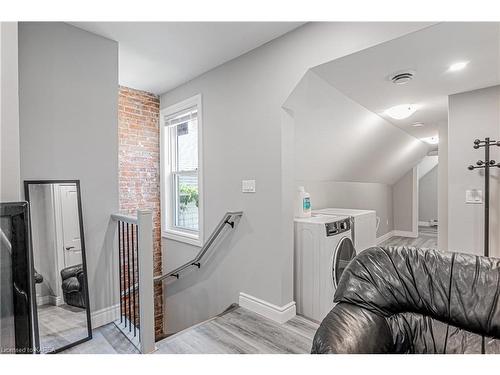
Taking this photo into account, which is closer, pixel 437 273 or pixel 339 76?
pixel 437 273

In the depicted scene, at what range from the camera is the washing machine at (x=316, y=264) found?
2.38m

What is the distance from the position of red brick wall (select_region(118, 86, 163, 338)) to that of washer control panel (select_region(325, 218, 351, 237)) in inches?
96.2

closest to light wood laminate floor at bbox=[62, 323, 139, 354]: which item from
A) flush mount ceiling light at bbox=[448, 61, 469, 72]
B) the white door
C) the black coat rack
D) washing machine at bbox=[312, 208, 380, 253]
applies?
the white door

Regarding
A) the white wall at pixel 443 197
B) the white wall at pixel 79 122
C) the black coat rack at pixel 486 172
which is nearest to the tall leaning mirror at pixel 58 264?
the white wall at pixel 79 122

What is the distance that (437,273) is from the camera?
126 centimetres

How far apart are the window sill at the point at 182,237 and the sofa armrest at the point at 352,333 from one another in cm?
219

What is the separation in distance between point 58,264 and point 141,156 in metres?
1.98

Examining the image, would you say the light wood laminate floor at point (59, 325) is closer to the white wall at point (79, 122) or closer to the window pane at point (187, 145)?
the white wall at point (79, 122)

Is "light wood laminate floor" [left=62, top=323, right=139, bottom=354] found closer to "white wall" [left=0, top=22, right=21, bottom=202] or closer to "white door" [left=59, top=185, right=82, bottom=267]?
"white door" [left=59, top=185, right=82, bottom=267]

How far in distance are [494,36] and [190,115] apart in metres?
2.91
